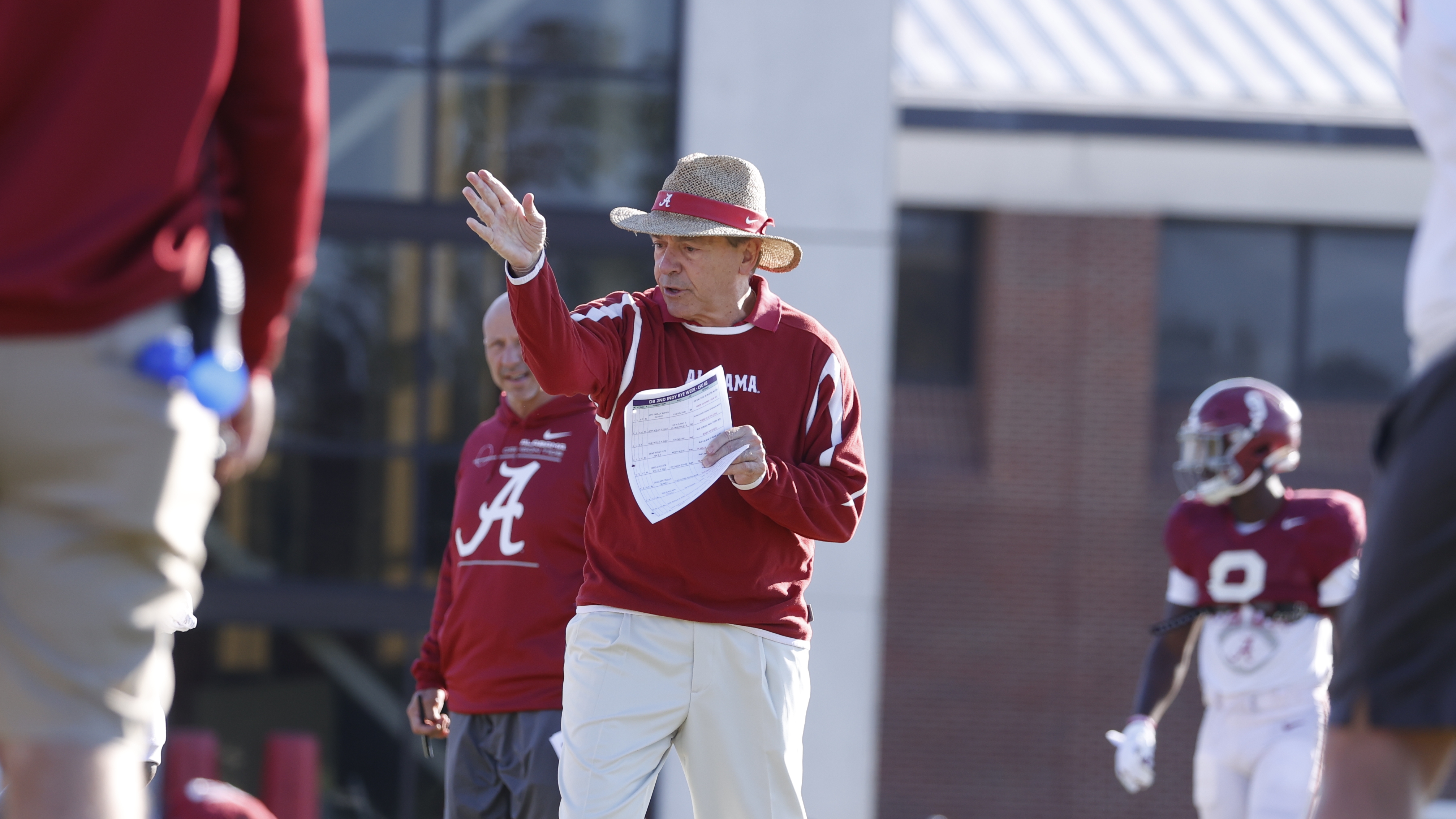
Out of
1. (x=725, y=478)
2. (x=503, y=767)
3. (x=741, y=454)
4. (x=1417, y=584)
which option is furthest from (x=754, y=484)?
(x=1417, y=584)

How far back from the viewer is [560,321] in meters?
4.58

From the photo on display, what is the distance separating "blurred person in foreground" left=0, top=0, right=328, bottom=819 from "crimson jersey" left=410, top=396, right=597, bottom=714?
11.1 feet

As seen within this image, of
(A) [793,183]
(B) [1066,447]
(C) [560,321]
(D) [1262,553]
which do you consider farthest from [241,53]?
(B) [1066,447]

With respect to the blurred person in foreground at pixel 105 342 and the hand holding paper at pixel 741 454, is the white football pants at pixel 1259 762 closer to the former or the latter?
the hand holding paper at pixel 741 454

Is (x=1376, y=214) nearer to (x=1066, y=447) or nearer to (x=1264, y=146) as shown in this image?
(x=1264, y=146)

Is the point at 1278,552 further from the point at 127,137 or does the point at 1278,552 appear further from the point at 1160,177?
the point at 1160,177

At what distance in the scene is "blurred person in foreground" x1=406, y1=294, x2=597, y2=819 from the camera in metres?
5.78

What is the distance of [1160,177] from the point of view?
58.7 feet

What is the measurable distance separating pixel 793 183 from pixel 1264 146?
25.5 feet

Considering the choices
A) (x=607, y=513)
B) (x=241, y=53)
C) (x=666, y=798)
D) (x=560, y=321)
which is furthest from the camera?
(x=666, y=798)

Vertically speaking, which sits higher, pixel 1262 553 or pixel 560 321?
pixel 560 321

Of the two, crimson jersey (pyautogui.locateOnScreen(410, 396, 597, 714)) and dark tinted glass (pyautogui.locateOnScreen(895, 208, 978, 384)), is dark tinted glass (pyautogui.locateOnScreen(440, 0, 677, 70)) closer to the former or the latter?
dark tinted glass (pyautogui.locateOnScreen(895, 208, 978, 384))

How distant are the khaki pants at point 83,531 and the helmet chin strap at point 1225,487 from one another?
5.72 m

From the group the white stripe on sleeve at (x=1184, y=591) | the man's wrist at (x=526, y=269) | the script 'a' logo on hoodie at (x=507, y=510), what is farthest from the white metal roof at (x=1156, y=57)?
the man's wrist at (x=526, y=269)
